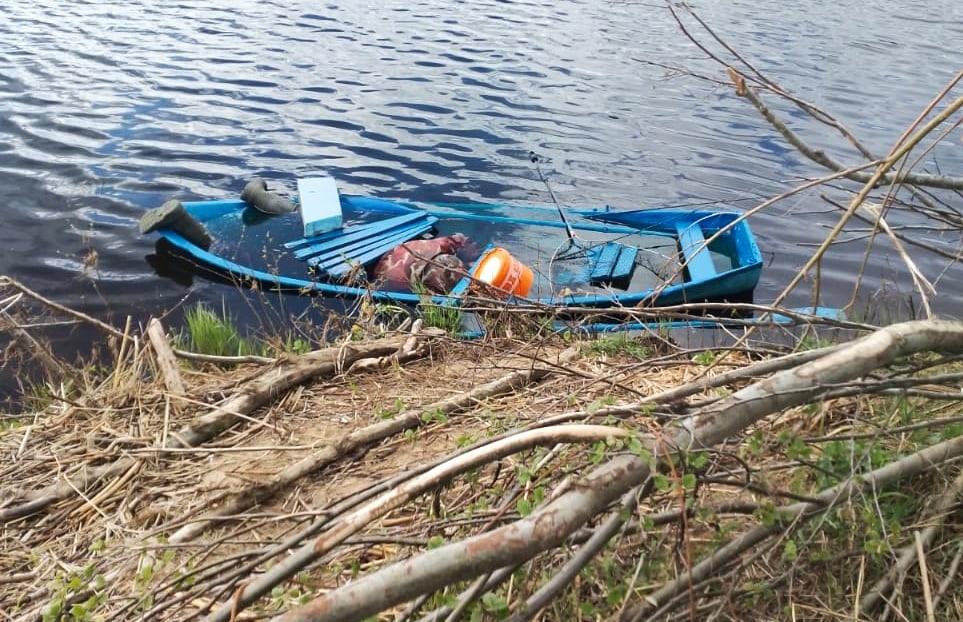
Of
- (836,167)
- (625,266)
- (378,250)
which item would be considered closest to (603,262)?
(625,266)

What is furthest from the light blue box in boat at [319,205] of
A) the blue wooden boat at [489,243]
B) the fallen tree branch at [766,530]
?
the fallen tree branch at [766,530]

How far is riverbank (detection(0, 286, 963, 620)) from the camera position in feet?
5.24

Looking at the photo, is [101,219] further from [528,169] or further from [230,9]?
[230,9]

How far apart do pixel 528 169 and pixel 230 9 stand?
404 inches

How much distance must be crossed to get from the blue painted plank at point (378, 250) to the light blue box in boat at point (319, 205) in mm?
736

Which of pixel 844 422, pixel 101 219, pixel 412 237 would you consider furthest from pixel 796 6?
pixel 844 422

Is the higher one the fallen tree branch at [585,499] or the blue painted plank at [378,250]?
the fallen tree branch at [585,499]

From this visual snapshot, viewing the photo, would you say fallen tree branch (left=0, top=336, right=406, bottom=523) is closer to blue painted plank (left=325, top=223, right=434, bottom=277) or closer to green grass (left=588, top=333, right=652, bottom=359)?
green grass (left=588, top=333, right=652, bottom=359)

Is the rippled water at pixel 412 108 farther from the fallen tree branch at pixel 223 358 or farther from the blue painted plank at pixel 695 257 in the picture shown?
the fallen tree branch at pixel 223 358

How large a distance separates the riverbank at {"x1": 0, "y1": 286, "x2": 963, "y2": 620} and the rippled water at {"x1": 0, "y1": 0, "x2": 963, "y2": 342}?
4.37 metres

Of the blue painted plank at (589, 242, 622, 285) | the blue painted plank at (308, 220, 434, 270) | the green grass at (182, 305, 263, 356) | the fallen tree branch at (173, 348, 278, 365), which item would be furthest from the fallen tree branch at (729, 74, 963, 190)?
the blue painted plank at (308, 220, 434, 270)

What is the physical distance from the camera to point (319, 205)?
8602 millimetres

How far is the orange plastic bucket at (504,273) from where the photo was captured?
6172 millimetres

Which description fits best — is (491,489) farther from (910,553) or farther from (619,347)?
(619,347)
